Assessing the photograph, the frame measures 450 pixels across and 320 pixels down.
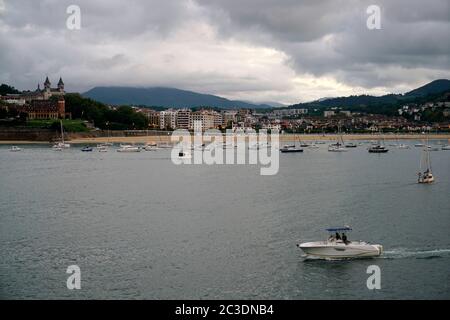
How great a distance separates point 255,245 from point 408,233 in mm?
6887

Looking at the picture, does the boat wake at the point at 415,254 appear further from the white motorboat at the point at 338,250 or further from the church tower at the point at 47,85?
the church tower at the point at 47,85

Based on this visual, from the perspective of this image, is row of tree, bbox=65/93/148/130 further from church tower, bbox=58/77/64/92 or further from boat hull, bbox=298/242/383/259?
boat hull, bbox=298/242/383/259

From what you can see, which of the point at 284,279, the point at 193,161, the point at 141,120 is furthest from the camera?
the point at 141,120

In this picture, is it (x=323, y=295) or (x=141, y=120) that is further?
(x=141, y=120)

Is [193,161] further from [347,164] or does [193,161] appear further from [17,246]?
[17,246]

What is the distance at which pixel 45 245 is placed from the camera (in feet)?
78.1

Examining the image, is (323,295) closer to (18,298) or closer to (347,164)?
(18,298)

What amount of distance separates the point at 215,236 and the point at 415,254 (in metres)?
8.10

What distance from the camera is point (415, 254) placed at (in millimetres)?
22078

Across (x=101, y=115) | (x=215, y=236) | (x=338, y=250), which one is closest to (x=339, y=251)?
(x=338, y=250)

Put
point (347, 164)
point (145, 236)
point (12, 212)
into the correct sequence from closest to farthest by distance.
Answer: point (145, 236)
point (12, 212)
point (347, 164)

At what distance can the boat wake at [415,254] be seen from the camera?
21.8 metres

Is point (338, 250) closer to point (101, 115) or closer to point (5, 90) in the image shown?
point (101, 115)
